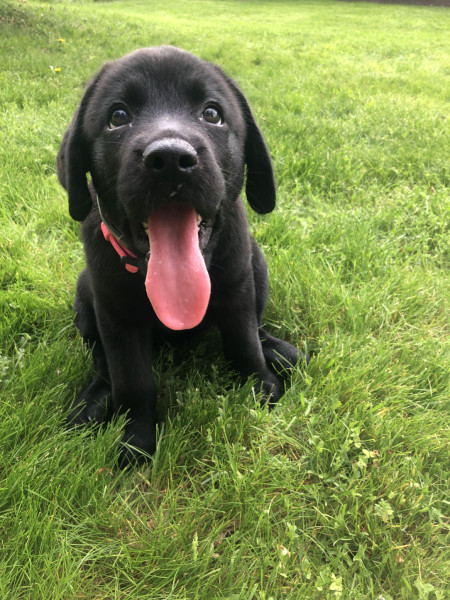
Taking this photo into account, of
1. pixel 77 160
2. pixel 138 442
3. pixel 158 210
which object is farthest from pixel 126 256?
pixel 138 442

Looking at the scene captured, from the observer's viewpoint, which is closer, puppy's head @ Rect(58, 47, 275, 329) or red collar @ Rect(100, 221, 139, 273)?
puppy's head @ Rect(58, 47, 275, 329)

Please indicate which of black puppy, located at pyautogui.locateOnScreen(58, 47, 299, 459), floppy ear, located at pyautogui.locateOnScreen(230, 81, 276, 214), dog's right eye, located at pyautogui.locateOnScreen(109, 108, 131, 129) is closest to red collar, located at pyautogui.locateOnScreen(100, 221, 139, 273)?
black puppy, located at pyautogui.locateOnScreen(58, 47, 299, 459)

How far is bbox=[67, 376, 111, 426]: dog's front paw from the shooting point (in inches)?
68.3

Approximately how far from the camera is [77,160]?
1.64 meters

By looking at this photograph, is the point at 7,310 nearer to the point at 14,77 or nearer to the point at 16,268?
the point at 16,268

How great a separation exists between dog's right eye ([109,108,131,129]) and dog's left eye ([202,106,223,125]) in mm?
266

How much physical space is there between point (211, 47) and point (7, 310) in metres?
7.77

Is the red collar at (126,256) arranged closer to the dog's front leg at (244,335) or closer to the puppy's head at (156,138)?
the puppy's head at (156,138)

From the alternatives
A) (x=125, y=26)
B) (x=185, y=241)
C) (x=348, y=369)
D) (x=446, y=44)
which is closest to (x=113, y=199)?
(x=185, y=241)

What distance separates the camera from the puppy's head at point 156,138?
4.27 ft

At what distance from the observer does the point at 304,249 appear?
2.66 meters

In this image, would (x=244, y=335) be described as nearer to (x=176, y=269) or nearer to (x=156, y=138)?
(x=176, y=269)

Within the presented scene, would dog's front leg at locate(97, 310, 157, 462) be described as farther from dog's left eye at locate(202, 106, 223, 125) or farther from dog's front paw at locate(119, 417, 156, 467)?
dog's left eye at locate(202, 106, 223, 125)

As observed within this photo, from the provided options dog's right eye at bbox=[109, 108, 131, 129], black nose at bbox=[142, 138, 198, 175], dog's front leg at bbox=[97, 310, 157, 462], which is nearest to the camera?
black nose at bbox=[142, 138, 198, 175]
